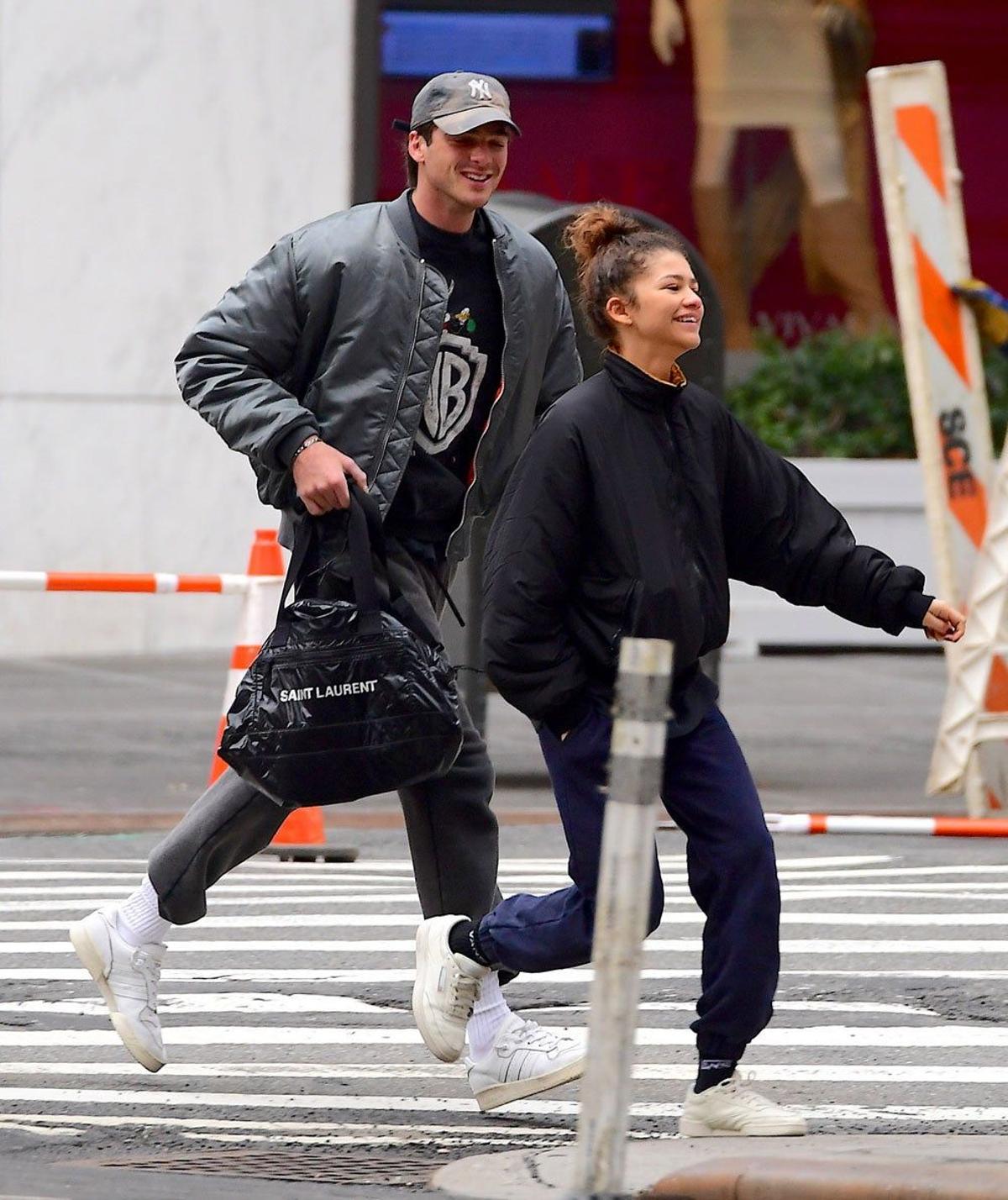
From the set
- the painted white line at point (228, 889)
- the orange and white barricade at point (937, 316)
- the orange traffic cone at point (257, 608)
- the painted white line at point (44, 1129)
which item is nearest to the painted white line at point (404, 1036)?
the painted white line at point (44, 1129)

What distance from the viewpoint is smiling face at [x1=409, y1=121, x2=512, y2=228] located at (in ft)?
17.5

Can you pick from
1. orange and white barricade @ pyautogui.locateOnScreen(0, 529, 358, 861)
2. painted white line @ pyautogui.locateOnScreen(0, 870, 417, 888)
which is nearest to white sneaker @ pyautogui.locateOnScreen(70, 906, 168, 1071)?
painted white line @ pyautogui.locateOnScreen(0, 870, 417, 888)

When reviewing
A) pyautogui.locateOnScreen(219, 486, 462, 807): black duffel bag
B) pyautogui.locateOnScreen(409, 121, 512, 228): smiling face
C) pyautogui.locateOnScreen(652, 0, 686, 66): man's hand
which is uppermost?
pyautogui.locateOnScreen(652, 0, 686, 66): man's hand

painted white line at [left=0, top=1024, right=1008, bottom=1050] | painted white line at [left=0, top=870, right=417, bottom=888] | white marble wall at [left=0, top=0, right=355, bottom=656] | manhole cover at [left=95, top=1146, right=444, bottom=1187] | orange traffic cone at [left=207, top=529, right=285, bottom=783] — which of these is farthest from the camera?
white marble wall at [left=0, top=0, right=355, bottom=656]

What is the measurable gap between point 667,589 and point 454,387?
2.65 ft

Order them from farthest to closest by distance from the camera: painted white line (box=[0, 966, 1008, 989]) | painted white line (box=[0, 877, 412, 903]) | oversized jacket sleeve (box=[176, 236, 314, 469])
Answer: painted white line (box=[0, 877, 412, 903]), painted white line (box=[0, 966, 1008, 989]), oversized jacket sleeve (box=[176, 236, 314, 469])

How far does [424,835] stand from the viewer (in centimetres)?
554

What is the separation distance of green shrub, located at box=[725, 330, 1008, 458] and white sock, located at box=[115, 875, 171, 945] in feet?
34.5

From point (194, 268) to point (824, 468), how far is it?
377 cm

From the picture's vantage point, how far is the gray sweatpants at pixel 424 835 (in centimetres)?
550

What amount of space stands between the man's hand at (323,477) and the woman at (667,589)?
315 mm

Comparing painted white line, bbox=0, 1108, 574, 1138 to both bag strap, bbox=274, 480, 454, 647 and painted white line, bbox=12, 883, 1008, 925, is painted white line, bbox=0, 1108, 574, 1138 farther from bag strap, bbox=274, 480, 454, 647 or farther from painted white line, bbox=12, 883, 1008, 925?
painted white line, bbox=12, 883, 1008, 925

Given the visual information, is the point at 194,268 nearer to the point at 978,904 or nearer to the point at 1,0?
the point at 1,0

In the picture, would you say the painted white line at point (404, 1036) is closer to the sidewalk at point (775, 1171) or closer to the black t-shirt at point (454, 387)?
the sidewalk at point (775, 1171)
